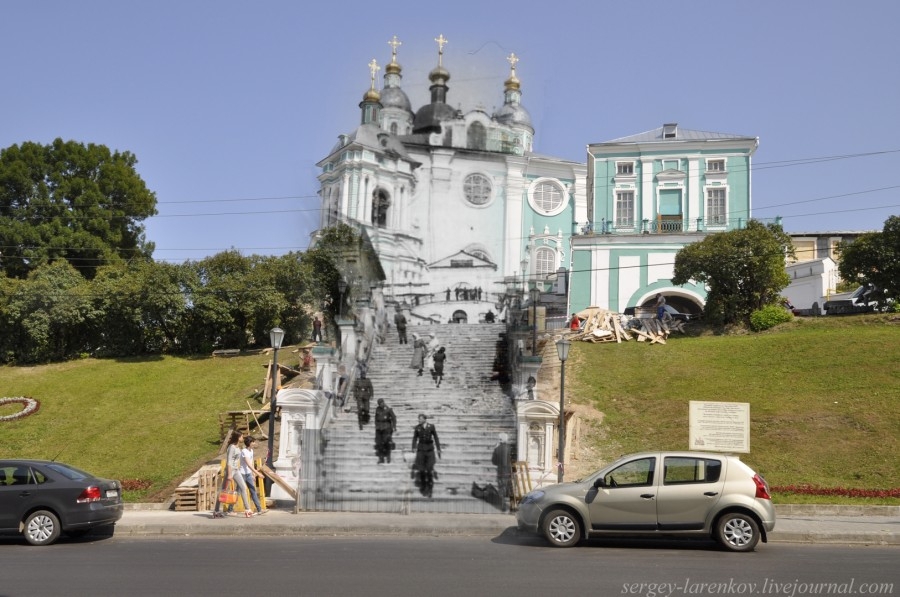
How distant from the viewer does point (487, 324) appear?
67.9 ft

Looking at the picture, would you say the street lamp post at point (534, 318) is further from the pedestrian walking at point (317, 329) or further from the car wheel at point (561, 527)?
the car wheel at point (561, 527)

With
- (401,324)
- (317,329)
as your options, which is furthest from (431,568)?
(317,329)

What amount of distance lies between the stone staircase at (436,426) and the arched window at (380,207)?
307 centimetres

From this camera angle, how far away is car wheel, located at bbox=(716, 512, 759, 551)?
13062 millimetres

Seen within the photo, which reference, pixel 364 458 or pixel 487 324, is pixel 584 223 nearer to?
pixel 487 324

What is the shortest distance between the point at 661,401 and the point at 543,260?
10423mm

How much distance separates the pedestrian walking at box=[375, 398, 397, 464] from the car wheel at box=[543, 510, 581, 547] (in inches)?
278

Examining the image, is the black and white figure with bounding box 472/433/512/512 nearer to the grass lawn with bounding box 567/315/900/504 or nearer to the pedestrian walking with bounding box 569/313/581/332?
the grass lawn with bounding box 567/315/900/504

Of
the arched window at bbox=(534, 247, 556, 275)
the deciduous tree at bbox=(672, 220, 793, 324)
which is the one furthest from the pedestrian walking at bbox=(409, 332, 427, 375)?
the deciduous tree at bbox=(672, 220, 793, 324)

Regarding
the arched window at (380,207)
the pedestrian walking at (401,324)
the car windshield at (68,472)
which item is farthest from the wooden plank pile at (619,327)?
the car windshield at (68,472)

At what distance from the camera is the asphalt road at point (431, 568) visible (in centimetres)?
990

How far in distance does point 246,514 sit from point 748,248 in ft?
83.7

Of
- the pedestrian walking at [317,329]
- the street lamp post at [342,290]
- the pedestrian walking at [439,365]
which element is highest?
the street lamp post at [342,290]

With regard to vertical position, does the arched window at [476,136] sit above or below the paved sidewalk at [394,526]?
above
